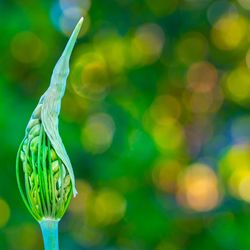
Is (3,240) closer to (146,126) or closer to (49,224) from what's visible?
(146,126)

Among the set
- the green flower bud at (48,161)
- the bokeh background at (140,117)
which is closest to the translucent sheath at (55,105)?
the green flower bud at (48,161)

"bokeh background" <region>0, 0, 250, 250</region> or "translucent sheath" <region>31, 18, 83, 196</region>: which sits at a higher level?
"translucent sheath" <region>31, 18, 83, 196</region>

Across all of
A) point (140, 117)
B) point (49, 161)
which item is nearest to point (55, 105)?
point (49, 161)

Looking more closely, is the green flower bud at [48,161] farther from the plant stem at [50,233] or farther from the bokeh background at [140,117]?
the bokeh background at [140,117]

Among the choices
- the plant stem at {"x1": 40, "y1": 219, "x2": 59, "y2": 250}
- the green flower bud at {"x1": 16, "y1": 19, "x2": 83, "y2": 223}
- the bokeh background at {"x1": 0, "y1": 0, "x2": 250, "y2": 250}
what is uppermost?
the green flower bud at {"x1": 16, "y1": 19, "x2": 83, "y2": 223}

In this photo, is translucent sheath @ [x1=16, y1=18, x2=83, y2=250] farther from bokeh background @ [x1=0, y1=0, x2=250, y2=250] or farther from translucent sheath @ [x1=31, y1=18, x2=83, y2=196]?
bokeh background @ [x1=0, y1=0, x2=250, y2=250]

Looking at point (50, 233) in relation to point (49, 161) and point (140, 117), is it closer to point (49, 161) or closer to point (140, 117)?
point (49, 161)

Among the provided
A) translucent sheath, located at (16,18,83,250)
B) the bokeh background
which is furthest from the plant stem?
the bokeh background

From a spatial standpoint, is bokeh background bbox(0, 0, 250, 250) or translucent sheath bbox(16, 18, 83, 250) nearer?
translucent sheath bbox(16, 18, 83, 250)
